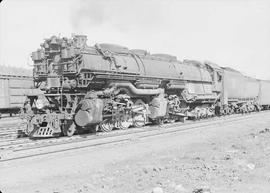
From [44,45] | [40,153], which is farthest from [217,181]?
[44,45]

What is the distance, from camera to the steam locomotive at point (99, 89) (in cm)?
1408

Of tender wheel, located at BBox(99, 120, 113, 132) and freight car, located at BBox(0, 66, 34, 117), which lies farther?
freight car, located at BBox(0, 66, 34, 117)

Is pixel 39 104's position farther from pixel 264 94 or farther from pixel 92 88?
pixel 264 94

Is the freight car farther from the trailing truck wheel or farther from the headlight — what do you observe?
the headlight

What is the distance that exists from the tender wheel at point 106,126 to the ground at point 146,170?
3998 mm

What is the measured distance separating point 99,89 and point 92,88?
444mm

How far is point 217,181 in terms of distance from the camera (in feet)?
21.9

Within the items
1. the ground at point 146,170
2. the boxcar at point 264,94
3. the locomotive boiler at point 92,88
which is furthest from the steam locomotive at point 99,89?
the boxcar at point 264,94

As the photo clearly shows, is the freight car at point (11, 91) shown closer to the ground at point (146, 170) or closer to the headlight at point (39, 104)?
the headlight at point (39, 104)

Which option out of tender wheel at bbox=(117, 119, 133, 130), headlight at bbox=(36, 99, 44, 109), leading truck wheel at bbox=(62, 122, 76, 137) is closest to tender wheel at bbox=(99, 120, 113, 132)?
tender wheel at bbox=(117, 119, 133, 130)

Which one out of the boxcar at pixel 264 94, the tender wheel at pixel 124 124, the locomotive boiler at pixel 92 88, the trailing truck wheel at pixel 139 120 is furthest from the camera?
the boxcar at pixel 264 94

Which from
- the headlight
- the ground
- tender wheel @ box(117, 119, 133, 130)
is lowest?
the ground

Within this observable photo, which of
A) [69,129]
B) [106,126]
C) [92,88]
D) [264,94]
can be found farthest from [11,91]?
[264,94]

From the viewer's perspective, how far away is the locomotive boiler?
46.0 ft
